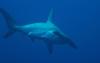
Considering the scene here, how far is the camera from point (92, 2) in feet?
94.2

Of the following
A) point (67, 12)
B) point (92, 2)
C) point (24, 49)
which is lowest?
point (24, 49)

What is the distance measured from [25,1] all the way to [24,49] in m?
9.12

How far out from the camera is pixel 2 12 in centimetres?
846

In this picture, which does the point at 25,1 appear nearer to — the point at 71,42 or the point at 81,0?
the point at 81,0

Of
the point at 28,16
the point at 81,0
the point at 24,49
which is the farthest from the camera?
the point at 81,0

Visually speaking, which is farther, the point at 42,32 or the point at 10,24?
the point at 10,24

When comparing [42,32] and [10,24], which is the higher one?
[10,24]

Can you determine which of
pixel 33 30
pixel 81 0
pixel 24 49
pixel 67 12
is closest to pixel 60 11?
pixel 67 12

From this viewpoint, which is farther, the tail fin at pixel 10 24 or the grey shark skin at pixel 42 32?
the tail fin at pixel 10 24

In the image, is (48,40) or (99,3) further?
(99,3)

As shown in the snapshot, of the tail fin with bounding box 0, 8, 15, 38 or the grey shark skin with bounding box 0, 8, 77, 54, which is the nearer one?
the grey shark skin with bounding box 0, 8, 77, 54

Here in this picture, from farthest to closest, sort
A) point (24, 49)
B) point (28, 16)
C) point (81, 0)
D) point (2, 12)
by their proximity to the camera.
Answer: point (81, 0), point (28, 16), point (24, 49), point (2, 12)

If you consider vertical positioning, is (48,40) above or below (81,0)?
below

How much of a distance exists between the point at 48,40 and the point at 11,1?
20.6 metres
